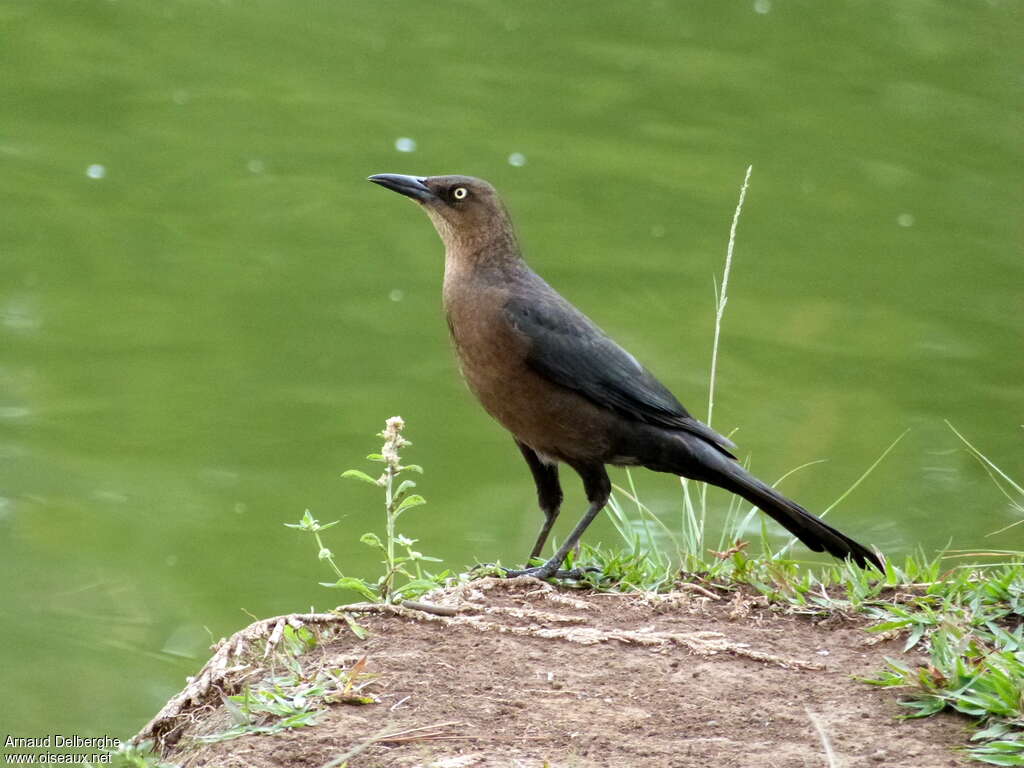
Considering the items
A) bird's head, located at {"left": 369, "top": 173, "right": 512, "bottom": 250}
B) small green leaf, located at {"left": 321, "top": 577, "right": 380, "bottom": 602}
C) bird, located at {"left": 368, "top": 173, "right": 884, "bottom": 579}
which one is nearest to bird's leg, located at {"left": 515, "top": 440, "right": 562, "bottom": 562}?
bird, located at {"left": 368, "top": 173, "right": 884, "bottom": 579}

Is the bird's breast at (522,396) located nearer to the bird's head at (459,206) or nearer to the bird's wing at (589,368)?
the bird's wing at (589,368)

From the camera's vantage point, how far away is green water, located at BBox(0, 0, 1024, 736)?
7.49 metres

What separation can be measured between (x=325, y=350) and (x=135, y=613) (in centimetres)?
229

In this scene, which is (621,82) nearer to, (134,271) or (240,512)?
(134,271)

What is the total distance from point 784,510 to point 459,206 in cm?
140

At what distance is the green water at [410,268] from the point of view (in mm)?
7488

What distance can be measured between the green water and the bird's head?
1999mm

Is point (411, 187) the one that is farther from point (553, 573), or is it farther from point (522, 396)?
point (553, 573)

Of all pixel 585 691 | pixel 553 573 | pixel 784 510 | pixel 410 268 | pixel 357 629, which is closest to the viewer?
pixel 585 691

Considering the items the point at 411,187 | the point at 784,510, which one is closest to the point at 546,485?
the point at 784,510

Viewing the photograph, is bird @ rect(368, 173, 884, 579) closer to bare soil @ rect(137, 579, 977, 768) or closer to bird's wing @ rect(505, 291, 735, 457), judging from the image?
bird's wing @ rect(505, 291, 735, 457)

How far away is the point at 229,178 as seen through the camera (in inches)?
401

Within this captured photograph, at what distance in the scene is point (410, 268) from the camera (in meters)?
9.63

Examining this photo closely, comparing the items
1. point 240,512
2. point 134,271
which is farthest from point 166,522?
point 134,271
